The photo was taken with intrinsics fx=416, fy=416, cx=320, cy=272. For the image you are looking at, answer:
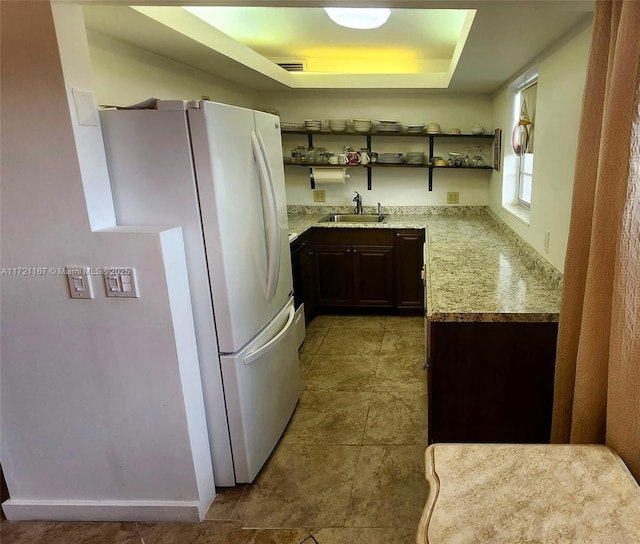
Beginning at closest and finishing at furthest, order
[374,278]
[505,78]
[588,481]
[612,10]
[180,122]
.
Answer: [588,481] → [612,10] → [180,122] → [505,78] → [374,278]

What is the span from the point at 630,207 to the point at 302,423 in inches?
76.4

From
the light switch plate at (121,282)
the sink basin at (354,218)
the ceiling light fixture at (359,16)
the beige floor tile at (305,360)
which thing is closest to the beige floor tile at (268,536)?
the light switch plate at (121,282)

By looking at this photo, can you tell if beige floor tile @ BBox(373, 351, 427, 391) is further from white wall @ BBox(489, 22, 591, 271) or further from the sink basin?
the sink basin

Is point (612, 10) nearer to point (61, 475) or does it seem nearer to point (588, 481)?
point (588, 481)

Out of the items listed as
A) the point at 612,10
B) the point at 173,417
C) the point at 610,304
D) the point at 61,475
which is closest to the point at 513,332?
the point at 610,304

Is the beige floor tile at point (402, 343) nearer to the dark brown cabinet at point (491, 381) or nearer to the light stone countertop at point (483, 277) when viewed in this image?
the light stone countertop at point (483, 277)

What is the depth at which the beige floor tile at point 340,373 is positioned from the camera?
9.18ft

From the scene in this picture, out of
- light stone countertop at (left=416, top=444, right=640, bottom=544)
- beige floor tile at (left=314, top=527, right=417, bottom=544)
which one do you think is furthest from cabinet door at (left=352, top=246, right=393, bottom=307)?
light stone countertop at (left=416, top=444, right=640, bottom=544)

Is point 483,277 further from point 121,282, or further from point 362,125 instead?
point 362,125

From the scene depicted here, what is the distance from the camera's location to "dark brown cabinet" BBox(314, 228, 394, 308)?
3.72 metres

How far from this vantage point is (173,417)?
1.70 m

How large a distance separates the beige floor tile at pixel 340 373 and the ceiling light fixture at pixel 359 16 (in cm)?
224

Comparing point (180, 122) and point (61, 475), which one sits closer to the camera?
point (180, 122)

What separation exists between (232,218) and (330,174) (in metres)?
2.48
